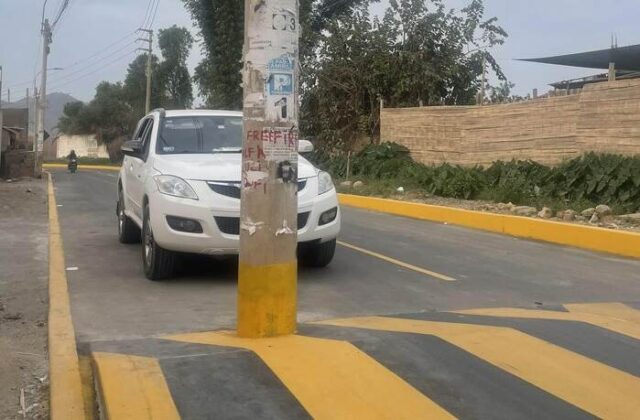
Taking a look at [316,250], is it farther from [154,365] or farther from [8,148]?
[8,148]

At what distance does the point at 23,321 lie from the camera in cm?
599

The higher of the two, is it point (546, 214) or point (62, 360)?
point (546, 214)

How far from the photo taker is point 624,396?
3.97 metres

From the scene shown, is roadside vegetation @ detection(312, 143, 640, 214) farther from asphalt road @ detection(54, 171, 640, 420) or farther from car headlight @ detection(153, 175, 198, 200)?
car headlight @ detection(153, 175, 198, 200)

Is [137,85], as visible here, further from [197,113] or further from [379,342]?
[379,342]

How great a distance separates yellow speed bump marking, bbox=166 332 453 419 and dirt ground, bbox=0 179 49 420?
1050mm

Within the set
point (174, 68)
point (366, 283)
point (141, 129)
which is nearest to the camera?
point (366, 283)

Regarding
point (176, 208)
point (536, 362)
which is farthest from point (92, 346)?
point (536, 362)

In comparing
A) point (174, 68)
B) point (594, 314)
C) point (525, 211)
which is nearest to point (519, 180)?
point (525, 211)

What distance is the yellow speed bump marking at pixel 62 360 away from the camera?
3.94 metres

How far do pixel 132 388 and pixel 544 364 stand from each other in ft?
7.89

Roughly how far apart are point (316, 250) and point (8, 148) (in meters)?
Result: 26.2

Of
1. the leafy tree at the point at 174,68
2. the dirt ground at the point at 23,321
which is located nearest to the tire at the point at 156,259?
the dirt ground at the point at 23,321

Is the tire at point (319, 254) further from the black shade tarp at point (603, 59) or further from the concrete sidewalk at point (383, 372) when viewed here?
the black shade tarp at point (603, 59)
